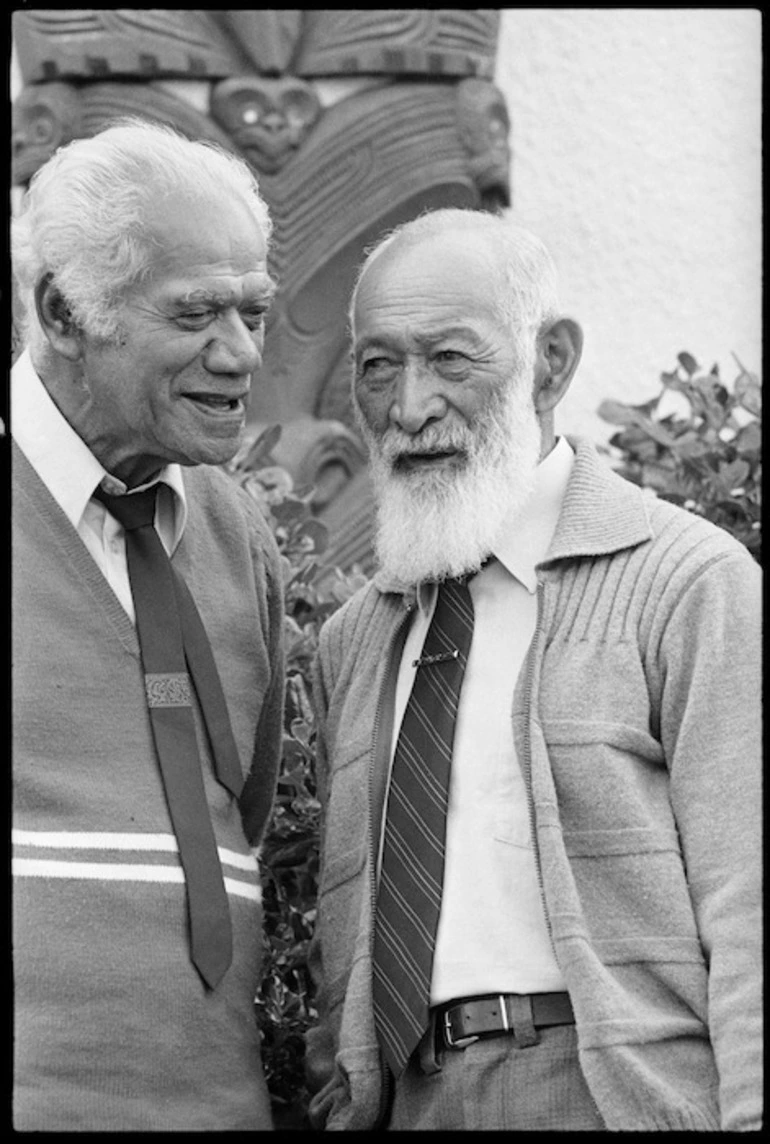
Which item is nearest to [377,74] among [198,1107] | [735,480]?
[735,480]

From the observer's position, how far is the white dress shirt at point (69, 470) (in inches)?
149

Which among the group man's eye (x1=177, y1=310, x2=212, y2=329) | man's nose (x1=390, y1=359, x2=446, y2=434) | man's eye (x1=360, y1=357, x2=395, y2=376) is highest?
man's eye (x1=177, y1=310, x2=212, y2=329)

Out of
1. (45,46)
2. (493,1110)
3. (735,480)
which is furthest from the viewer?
(45,46)

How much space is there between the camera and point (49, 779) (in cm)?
360

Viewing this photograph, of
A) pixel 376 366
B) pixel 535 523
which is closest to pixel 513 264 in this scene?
pixel 376 366

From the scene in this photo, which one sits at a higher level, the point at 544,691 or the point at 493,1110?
the point at 544,691

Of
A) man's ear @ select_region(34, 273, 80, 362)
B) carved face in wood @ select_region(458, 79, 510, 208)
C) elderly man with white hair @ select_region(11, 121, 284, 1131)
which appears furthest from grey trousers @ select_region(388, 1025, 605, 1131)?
carved face in wood @ select_region(458, 79, 510, 208)

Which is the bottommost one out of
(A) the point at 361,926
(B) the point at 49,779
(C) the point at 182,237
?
(A) the point at 361,926

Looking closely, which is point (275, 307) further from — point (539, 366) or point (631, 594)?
point (631, 594)

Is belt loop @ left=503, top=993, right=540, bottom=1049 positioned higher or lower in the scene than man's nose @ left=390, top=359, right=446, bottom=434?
lower

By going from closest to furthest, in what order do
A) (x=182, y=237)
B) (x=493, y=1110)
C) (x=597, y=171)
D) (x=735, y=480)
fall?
(x=493, y=1110), (x=182, y=237), (x=735, y=480), (x=597, y=171)

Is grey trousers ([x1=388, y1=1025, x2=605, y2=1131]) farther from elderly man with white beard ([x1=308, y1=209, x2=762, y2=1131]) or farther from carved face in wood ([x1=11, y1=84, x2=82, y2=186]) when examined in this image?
carved face in wood ([x1=11, y1=84, x2=82, y2=186])

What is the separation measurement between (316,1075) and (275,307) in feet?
7.75

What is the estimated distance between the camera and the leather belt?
3.49m
